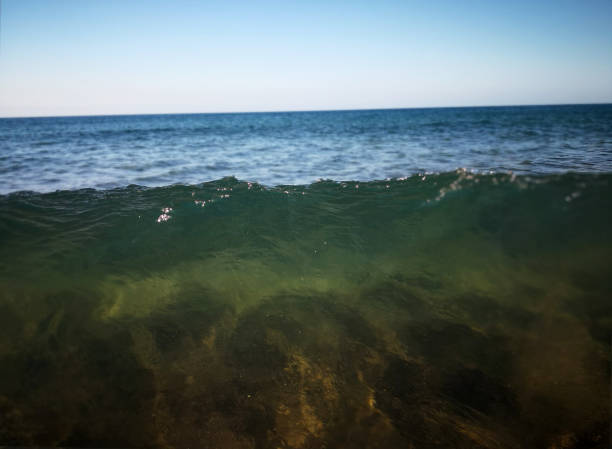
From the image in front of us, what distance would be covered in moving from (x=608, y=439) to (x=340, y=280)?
2894 mm

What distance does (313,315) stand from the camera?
366cm

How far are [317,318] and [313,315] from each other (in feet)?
0.24

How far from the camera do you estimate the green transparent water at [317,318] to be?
2.45 metres

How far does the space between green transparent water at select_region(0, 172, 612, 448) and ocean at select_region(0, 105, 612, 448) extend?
2cm

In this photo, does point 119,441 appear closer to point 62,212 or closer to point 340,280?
point 340,280

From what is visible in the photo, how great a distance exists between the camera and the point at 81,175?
401 inches

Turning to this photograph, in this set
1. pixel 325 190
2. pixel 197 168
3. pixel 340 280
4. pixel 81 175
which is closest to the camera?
pixel 340 280

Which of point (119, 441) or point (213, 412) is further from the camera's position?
point (213, 412)

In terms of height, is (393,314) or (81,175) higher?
(81,175)

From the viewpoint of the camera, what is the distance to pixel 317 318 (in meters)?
3.61

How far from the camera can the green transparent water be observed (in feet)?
8.05

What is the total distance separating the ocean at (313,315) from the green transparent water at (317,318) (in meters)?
0.02

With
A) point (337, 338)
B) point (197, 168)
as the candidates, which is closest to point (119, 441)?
point (337, 338)

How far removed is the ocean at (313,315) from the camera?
246 cm
